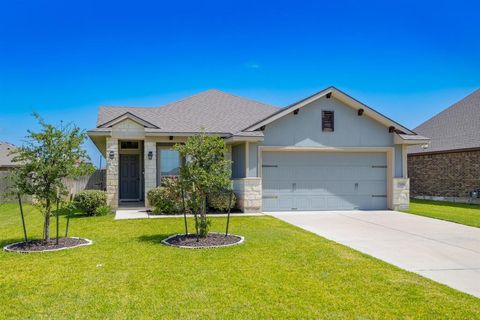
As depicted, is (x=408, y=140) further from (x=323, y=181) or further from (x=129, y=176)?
(x=129, y=176)

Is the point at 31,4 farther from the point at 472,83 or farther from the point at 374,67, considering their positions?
the point at 472,83

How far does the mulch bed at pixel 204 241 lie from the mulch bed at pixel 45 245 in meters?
1.85

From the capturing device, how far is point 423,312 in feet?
15.6

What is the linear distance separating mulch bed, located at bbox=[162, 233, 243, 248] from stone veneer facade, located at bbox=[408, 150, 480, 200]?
48.2ft

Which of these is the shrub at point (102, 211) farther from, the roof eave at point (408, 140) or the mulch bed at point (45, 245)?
the roof eave at point (408, 140)

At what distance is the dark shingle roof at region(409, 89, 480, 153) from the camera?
2005 centimetres

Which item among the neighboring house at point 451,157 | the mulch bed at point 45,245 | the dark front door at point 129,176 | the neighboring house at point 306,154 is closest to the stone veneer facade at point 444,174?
the neighboring house at point 451,157

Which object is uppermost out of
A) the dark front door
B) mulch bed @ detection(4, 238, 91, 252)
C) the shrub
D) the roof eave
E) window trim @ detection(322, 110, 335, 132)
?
window trim @ detection(322, 110, 335, 132)

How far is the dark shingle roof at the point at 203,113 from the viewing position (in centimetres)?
1642

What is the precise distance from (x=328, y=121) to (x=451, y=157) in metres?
8.81

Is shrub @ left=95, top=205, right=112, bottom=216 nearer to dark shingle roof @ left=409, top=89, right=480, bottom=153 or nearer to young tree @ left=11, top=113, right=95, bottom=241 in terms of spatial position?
young tree @ left=11, top=113, right=95, bottom=241

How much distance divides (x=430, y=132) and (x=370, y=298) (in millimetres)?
21547

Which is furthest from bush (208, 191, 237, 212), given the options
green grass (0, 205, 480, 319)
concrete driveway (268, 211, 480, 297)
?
green grass (0, 205, 480, 319)

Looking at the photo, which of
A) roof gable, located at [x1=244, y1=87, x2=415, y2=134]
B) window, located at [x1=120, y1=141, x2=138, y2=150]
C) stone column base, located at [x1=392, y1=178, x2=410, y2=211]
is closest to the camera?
roof gable, located at [x1=244, y1=87, x2=415, y2=134]
